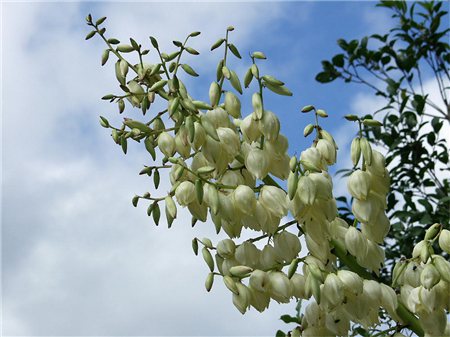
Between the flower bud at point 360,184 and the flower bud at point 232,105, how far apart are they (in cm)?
23

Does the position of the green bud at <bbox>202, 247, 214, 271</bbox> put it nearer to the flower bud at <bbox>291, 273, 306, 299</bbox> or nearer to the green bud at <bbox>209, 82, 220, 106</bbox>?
the flower bud at <bbox>291, 273, 306, 299</bbox>

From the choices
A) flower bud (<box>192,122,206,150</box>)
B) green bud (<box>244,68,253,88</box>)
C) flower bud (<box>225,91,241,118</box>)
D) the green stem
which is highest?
green bud (<box>244,68,253,88</box>)

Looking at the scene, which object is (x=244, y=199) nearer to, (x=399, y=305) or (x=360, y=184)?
(x=360, y=184)

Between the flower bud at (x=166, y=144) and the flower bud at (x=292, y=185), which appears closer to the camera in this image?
the flower bud at (x=292, y=185)

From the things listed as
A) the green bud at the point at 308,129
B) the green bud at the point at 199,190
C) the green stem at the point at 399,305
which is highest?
the green bud at the point at 308,129

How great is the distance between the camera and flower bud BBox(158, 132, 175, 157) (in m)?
1.32

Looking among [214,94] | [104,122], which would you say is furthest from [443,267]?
[104,122]

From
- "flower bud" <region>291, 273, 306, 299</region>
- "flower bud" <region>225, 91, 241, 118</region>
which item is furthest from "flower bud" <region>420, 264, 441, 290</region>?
"flower bud" <region>225, 91, 241, 118</region>

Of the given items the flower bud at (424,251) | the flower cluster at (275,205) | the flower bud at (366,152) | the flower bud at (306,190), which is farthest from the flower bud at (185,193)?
the flower bud at (424,251)

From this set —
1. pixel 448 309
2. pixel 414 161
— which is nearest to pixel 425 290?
pixel 448 309

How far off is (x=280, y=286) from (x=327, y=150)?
0.80 ft

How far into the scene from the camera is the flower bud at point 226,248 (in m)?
1.38

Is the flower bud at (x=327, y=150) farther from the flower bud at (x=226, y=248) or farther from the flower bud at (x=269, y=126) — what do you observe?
the flower bud at (x=226, y=248)

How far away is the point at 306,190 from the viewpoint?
1.23 m
